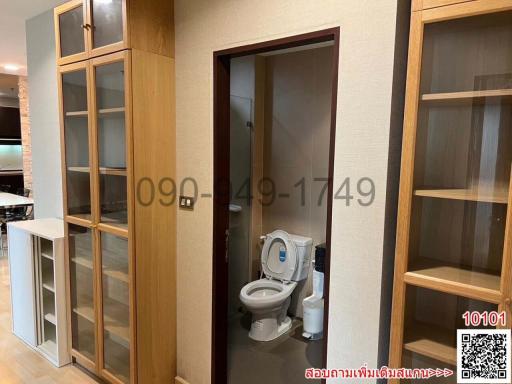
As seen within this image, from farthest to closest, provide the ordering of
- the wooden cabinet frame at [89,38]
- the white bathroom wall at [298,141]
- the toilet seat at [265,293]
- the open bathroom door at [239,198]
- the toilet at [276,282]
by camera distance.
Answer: the open bathroom door at [239,198] < the white bathroom wall at [298,141] < the toilet at [276,282] < the toilet seat at [265,293] < the wooden cabinet frame at [89,38]

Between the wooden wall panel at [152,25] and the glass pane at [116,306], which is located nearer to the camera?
the wooden wall panel at [152,25]

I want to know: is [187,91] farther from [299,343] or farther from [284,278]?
[299,343]

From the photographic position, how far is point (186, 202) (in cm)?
234

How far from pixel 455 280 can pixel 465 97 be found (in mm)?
688

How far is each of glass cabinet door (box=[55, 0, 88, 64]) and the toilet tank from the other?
7.30ft

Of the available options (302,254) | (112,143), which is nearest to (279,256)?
(302,254)

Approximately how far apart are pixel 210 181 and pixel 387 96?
44.7 inches

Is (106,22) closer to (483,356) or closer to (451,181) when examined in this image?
(451,181)

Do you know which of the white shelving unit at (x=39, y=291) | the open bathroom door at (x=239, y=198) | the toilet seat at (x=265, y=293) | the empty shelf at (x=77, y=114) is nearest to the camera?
the empty shelf at (x=77, y=114)

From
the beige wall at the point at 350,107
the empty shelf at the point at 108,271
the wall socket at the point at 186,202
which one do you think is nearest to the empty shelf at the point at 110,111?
the beige wall at the point at 350,107

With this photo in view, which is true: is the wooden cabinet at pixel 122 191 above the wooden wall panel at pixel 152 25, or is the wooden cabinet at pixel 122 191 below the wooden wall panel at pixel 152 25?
below

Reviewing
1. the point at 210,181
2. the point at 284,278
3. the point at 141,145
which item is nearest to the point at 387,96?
the point at 210,181

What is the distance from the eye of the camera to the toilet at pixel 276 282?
10.2 ft

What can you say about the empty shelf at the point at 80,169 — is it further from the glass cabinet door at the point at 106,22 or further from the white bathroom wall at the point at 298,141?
the white bathroom wall at the point at 298,141
